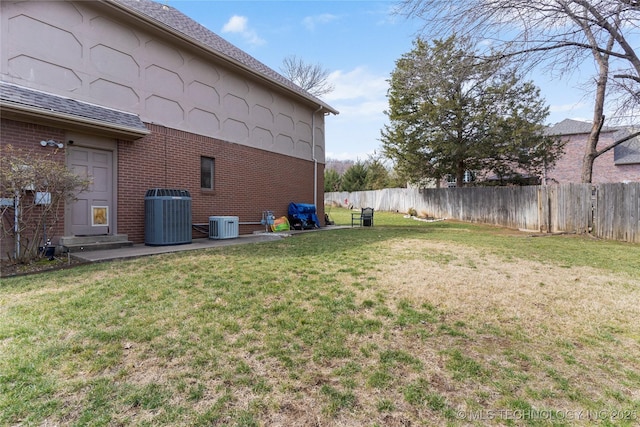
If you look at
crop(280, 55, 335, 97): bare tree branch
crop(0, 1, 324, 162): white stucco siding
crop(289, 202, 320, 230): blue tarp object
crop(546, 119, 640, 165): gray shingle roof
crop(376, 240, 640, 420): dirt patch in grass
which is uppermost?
crop(280, 55, 335, 97): bare tree branch

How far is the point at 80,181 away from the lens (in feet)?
18.5

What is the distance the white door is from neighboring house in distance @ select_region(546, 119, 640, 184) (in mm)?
28622

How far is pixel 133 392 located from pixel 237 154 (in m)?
9.19

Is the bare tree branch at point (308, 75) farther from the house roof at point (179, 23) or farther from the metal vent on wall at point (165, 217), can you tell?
the metal vent on wall at point (165, 217)

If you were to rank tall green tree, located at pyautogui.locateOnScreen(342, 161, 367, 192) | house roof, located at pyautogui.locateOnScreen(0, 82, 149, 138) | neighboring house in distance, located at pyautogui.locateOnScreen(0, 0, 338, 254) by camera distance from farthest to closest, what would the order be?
tall green tree, located at pyautogui.locateOnScreen(342, 161, 367, 192) < neighboring house in distance, located at pyautogui.locateOnScreen(0, 0, 338, 254) < house roof, located at pyautogui.locateOnScreen(0, 82, 149, 138)

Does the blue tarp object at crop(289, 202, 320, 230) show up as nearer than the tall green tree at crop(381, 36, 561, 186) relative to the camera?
Yes

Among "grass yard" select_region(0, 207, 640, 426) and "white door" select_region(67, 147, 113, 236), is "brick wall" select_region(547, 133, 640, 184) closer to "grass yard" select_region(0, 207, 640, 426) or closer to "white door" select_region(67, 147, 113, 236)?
"grass yard" select_region(0, 207, 640, 426)

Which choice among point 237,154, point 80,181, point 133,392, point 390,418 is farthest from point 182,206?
point 390,418

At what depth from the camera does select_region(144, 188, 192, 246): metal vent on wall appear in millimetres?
7309

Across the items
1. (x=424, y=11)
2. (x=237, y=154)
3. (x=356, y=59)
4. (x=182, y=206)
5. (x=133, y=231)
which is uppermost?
(x=356, y=59)

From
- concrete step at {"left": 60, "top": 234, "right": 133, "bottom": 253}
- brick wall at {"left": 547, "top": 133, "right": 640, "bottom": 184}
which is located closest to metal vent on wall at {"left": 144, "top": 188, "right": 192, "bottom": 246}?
concrete step at {"left": 60, "top": 234, "right": 133, "bottom": 253}

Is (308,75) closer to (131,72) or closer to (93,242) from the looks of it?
(131,72)

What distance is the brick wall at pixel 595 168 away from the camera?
24719 mm

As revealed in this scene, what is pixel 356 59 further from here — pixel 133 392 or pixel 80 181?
pixel 133 392
